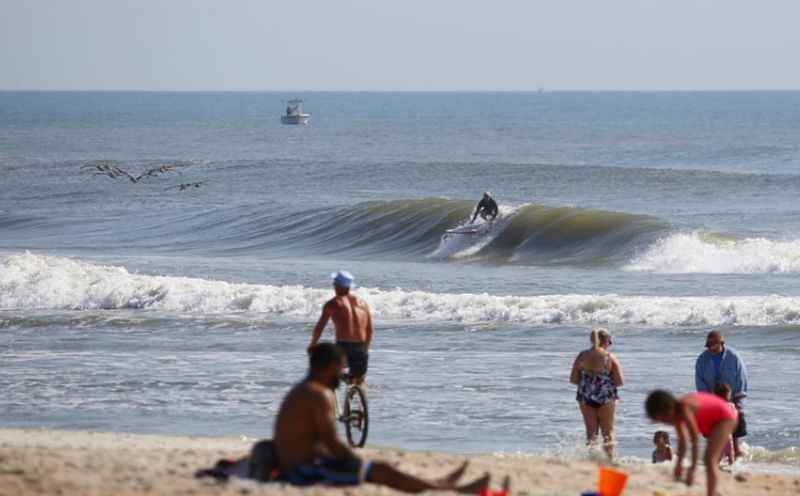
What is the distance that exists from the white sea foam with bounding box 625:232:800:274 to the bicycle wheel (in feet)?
59.6

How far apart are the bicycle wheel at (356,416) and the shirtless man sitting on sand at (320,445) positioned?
106 inches

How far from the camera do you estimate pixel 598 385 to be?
12156 millimetres

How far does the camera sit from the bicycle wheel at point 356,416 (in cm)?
1162

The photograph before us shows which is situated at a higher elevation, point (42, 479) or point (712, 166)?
point (712, 166)

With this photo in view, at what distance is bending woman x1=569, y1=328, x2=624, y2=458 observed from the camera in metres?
12.1

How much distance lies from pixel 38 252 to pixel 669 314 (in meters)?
17.8

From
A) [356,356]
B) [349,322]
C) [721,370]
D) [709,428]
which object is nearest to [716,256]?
[721,370]

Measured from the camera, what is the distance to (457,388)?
635 inches

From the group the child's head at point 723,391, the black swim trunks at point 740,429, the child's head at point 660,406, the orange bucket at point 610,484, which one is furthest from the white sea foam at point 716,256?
the child's head at point 660,406

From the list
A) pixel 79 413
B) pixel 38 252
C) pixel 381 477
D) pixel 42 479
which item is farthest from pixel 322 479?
pixel 38 252

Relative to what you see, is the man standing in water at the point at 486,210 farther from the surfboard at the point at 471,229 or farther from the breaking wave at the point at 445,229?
the surfboard at the point at 471,229

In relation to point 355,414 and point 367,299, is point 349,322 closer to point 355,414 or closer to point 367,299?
point 355,414

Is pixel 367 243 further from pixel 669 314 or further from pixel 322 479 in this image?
pixel 322 479

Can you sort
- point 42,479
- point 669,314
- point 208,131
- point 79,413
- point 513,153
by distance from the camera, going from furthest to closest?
point 208,131 < point 513,153 < point 669,314 < point 79,413 < point 42,479
